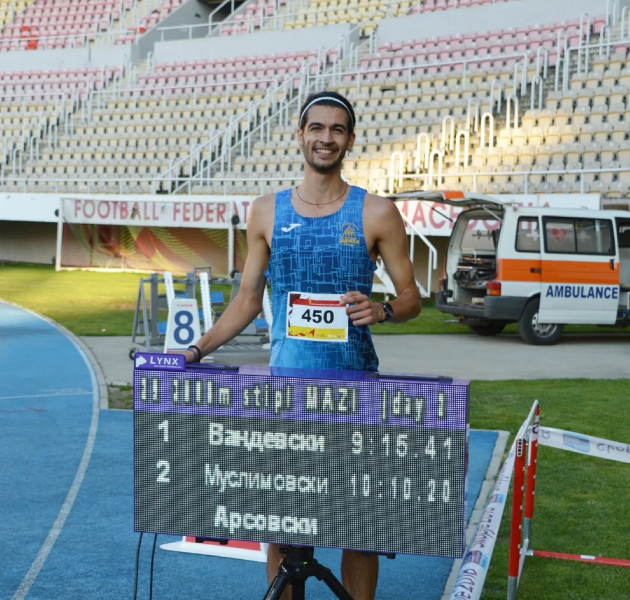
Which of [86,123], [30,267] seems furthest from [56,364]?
[86,123]

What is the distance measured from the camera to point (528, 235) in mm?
14312

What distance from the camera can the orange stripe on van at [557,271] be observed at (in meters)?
14.3

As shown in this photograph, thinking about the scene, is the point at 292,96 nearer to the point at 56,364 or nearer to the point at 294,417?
the point at 56,364

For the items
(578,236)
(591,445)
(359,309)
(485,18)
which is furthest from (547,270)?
(485,18)

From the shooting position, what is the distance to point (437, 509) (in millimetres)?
2861

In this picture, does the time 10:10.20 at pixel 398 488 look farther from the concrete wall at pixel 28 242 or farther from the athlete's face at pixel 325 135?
the concrete wall at pixel 28 242

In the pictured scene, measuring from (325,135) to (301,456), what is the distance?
109 cm

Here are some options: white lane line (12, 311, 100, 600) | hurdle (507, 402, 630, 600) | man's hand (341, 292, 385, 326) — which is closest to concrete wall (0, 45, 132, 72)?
white lane line (12, 311, 100, 600)

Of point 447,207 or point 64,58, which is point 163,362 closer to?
point 447,207

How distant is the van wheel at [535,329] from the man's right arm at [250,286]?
11226 millimetres

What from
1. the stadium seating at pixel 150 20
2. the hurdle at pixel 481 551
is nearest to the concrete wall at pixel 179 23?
the stadium seating at pixel 150 20

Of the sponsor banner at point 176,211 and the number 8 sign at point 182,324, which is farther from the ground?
the sponsor banner at point 176,211

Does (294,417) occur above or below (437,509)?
above

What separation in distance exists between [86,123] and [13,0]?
13267 millimetres
